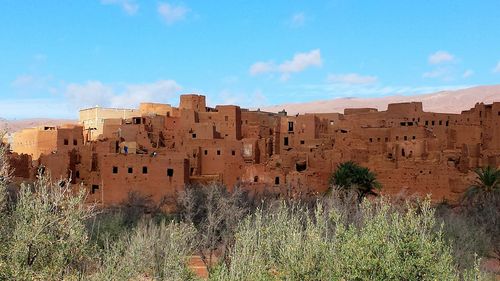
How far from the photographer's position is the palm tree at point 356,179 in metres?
34.2

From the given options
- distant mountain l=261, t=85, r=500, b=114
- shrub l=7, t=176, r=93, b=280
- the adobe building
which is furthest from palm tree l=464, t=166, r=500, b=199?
distant mountain l=261, t=85, r=500, b=114

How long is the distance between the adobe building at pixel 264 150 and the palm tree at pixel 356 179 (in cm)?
204

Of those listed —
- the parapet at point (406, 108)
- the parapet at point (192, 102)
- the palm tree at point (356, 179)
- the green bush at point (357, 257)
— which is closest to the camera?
the green bush at point (357, 257)

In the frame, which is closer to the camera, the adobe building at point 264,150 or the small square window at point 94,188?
the adobe building at point 264,150

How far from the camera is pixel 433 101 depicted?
13888cm

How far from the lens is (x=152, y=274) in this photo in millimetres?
12781

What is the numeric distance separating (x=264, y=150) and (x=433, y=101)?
104013mm

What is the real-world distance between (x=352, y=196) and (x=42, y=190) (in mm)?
21678

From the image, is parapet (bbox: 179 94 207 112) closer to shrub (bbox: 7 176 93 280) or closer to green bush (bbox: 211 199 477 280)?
shrub (bbox: 7 176 93 280)

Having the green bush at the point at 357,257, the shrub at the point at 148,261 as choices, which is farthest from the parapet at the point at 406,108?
the green bush at the point at 357,257

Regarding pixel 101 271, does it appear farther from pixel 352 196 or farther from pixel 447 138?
pixel 447 138

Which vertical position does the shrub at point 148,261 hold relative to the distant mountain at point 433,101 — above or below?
below

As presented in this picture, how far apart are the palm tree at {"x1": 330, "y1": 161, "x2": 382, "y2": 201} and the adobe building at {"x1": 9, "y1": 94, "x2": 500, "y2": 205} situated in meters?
2.04

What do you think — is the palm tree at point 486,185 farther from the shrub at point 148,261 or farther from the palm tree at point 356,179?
the shrub at point 148,261
